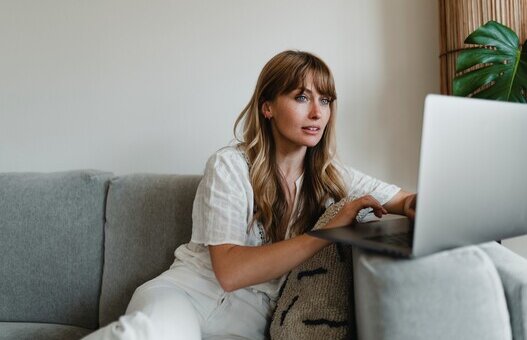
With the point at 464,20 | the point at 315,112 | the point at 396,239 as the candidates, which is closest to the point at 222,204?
the point at 315,112

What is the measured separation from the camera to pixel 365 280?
773mm

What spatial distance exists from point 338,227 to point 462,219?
0.30 metres

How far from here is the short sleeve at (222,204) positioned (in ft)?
3.76

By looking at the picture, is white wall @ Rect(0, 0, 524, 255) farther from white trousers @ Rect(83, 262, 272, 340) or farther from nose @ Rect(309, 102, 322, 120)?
white trousers @ Rect(83, 262, 272, 340)

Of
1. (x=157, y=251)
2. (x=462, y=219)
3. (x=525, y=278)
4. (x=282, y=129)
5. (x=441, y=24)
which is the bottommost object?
(x=157, y=251)

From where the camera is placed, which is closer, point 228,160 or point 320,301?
point 320,301

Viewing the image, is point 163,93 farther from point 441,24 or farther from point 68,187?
point 441,24

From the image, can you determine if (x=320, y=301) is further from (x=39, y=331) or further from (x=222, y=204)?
(x=39, y=331)

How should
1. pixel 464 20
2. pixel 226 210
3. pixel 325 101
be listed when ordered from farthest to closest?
pixel 464 20 → pixel 325 101 → pixel 226 210

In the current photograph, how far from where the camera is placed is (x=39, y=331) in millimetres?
1424

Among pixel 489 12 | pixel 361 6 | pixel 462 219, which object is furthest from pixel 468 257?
pixel 361 6

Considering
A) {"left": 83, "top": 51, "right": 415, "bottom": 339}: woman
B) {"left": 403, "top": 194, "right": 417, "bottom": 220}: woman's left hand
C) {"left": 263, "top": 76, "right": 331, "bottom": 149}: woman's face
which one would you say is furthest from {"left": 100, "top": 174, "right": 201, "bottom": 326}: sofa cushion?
{"left": 403, "top": 194, "right": 417, "bottom": 220}: woman's left hand

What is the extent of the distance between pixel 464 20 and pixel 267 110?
69 centimetres

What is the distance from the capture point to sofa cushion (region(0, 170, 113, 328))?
5.06 feet
